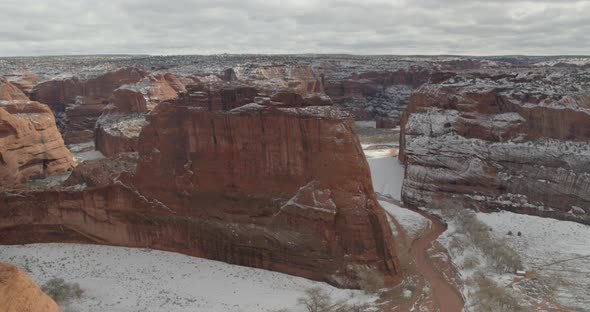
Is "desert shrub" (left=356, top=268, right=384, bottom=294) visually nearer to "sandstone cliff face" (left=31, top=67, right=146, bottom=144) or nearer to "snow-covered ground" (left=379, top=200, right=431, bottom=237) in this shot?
"snow-covered ground" (left=379, top=200, right=431, bottom=237)

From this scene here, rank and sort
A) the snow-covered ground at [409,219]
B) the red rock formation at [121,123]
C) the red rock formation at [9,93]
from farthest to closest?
the red rock formation at [121,123] → the red rock formation at [9,93] → the snow-covered ground at [409,219]

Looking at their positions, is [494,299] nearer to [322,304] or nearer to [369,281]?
[369,281]

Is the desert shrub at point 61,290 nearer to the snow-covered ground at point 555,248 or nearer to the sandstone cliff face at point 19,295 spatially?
the sandstone cliff face at point 19,295

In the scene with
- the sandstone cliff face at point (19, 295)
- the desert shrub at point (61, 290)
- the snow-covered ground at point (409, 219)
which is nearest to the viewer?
the sandstone cliff face at point (19, 295)

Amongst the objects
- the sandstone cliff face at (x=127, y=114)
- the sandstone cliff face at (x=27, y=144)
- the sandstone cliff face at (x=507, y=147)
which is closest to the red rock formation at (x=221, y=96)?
the sandstone cliff face at (x=27, y=144)

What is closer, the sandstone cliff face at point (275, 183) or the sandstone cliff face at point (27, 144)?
the sandstone cliff face at point (275, 183)

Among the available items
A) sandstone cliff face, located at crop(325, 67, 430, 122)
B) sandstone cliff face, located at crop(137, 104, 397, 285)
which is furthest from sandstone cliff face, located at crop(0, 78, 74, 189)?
sandstone cliff face, located at crop(325, 67, 430, 122)
